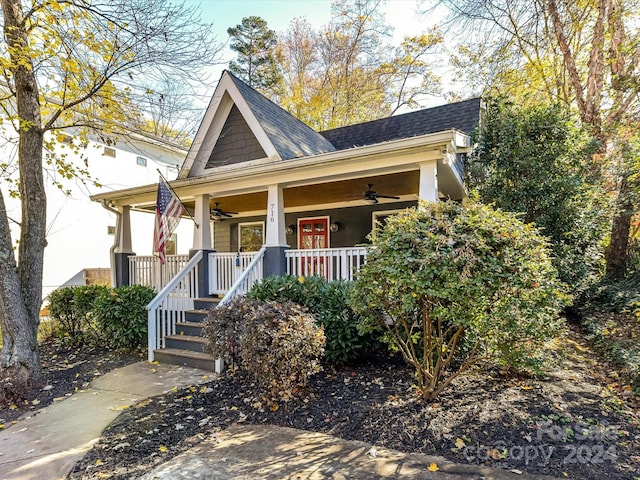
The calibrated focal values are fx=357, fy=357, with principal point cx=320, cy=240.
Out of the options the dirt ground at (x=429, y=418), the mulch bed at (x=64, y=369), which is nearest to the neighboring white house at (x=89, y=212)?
the mulch bed at (x=64, y=369)

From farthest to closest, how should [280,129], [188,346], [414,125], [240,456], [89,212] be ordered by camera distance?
1. [89,212]
2. [414,125]
3. [280,129]
4. [188,346]
5. [240,456]

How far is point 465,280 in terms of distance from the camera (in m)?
3.13

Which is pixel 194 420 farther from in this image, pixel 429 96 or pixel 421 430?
pixel 429 96

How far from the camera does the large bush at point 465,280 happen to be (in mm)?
3191

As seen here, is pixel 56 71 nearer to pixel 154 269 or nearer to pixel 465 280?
pixel 154 269

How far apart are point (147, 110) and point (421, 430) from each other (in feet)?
24.0

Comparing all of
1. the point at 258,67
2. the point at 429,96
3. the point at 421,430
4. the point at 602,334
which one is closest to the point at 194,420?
the point at 421,430

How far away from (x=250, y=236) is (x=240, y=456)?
9.03 metres

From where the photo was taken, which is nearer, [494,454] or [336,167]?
[494,454]

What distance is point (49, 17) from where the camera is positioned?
5.55 meters

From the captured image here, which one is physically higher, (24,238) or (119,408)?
(24,238)

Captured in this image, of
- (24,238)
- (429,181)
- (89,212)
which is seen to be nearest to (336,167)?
(429,181)

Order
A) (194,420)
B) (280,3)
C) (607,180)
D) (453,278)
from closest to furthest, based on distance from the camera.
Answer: (453,278), (194,420), (607,180), (280,3)

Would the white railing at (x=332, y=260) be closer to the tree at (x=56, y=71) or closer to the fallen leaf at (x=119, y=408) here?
the fallen leaf at (x=119, y=408)
